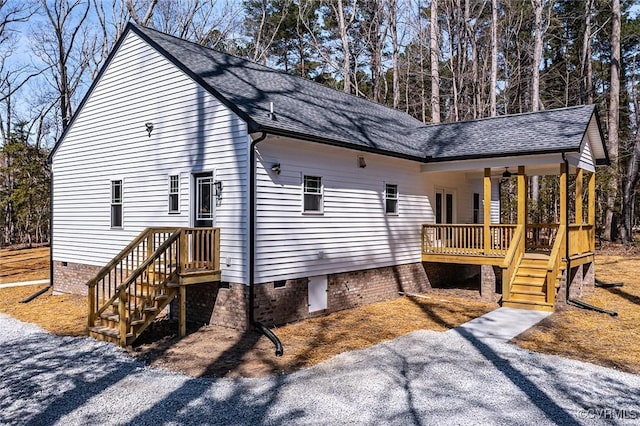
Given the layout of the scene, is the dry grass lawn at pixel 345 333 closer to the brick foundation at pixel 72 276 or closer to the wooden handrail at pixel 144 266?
the brick foundation at pixel 72 276

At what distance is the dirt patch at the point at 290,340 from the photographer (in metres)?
7.23

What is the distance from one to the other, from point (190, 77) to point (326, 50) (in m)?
22.2

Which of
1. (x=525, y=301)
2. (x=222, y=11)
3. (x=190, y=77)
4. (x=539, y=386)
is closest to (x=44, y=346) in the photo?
(x=190, y=77)

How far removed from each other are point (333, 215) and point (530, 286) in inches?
201

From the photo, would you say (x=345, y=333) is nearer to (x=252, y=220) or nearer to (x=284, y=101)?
(x=252, y=220)

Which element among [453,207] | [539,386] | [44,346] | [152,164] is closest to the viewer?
[539,386]

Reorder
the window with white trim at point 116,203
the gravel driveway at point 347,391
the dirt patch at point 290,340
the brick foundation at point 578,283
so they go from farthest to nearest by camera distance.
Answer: the window with white trim at point 116,203 → the brick foundation at point 578,283 → the dirt patch at point 290,340 → the gravel driveway at point 347,391

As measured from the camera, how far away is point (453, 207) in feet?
51.7

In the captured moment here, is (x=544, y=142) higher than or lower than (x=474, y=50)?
lower

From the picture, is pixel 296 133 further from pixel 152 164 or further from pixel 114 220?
pixel 114 220

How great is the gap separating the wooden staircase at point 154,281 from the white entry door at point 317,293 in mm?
2176

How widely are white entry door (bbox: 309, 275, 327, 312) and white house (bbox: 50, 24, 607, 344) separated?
4cm

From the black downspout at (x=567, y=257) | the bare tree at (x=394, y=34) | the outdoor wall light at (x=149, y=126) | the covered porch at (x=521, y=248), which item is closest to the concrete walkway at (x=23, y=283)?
the outdoor wall light at (x=149, y=126)

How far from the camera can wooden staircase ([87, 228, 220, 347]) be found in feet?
26.8
